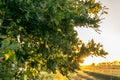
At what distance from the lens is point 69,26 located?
16250mm

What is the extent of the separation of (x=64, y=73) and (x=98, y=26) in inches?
160

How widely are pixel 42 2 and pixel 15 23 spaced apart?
193 cm

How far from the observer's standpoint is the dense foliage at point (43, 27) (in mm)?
13164

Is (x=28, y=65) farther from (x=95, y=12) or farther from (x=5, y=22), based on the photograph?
(x=95, y=12)

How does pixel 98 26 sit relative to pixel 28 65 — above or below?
above

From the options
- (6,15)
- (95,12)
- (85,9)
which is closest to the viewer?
(6,15)

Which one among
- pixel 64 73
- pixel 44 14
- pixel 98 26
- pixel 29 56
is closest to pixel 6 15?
pixel 44 14

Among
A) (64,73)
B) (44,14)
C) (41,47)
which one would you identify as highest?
(44,14)

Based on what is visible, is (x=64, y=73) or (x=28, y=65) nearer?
(x=28, y=65)

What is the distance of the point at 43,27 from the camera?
15.2 metres

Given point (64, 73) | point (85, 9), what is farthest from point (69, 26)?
point (64, 73)

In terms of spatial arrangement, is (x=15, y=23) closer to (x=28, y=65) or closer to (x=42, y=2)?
(x=42, y=2)

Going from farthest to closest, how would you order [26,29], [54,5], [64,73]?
[64,73]
[26,29]
[54,5]

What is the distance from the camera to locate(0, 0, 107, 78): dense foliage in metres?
13.2
